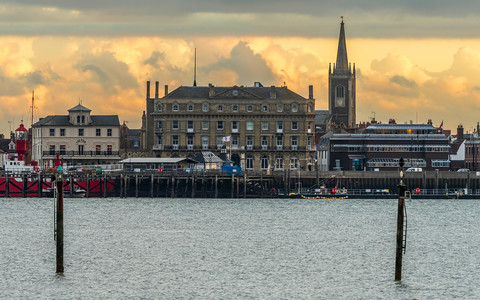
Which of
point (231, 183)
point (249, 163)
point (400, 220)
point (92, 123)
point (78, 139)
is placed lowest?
point (400, 220)

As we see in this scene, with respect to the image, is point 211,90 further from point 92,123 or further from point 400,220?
point 400,220

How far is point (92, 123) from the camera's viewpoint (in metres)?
176

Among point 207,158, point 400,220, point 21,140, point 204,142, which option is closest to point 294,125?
point 204,142

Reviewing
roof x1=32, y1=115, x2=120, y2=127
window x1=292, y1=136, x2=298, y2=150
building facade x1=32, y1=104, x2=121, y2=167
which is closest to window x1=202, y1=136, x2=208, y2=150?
building facade x1=32, y1=104, x2=121, y2=167

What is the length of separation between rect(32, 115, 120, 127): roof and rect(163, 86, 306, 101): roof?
865cm

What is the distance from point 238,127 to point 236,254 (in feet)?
334

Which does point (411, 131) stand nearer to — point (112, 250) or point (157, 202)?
point (157, 202)

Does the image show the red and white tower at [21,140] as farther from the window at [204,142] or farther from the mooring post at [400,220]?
the mooring post at [400,220]

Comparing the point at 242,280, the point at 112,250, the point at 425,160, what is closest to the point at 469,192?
the point at 425,160

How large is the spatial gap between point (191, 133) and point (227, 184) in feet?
94.8

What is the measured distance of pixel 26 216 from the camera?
111062mm

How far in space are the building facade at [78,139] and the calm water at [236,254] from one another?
50.9m

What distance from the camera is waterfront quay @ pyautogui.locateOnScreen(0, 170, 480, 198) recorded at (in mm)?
147500

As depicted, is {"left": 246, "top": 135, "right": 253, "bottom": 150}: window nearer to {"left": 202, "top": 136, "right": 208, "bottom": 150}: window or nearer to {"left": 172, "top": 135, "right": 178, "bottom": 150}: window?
{"left": 202, "top": 136, "right": 208, "bottom": 150}: window
